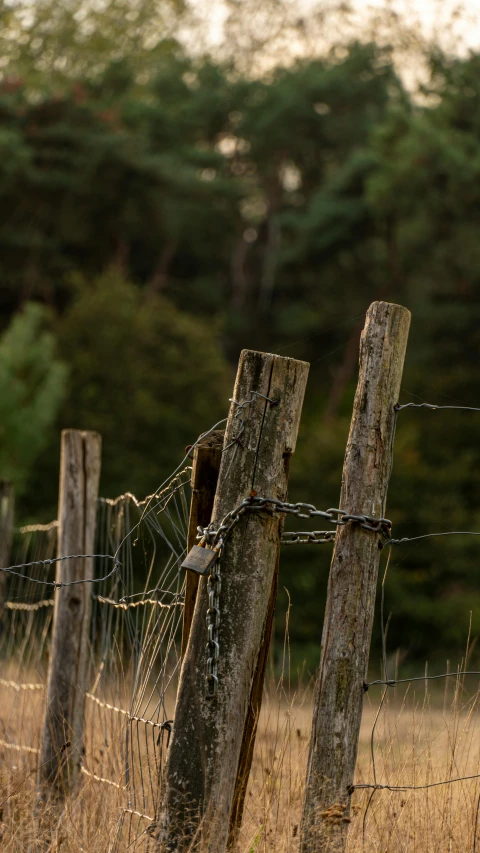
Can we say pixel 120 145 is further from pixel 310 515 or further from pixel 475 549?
pixel 310 515

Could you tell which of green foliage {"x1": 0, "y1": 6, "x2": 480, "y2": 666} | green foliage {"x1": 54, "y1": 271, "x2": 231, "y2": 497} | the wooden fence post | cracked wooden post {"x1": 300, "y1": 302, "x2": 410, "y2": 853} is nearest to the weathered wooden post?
cracked wooden post {"x1": 300, "y1": 302, "x2": 410, "y2": 853}

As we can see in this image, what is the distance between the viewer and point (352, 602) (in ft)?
8.66

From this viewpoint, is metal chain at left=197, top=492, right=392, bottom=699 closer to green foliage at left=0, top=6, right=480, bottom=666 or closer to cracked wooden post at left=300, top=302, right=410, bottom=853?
cracked wooden post at left=300, top=302, right=410, bottom=853

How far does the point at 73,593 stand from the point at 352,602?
7.96ft

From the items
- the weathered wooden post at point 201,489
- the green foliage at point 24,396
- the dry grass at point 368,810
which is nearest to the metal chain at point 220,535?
the weathered wooden post at point 201,489

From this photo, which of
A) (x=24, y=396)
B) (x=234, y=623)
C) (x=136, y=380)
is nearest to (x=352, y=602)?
(x=234, y=623)

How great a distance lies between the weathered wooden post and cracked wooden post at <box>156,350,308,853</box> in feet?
1.03

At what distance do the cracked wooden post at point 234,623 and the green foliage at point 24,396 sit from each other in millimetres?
14760

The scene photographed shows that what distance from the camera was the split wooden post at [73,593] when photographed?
464 centimetres

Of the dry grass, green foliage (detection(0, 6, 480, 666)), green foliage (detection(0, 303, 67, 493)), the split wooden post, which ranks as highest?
green foliage (detection(0, 6, 480, 666))

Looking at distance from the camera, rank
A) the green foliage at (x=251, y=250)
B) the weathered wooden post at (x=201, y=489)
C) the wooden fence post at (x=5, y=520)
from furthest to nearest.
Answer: the green foliage at (x=251, y=250), the wooden fence post at (x=5, y=520), the weathered wooden post at (x=201, y=489)

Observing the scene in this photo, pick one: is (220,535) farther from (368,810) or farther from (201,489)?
(368,810)

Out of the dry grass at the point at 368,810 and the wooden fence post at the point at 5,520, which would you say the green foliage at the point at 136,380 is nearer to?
the wooden fence post at the point at 5,520

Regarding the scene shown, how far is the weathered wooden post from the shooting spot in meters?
3.15
